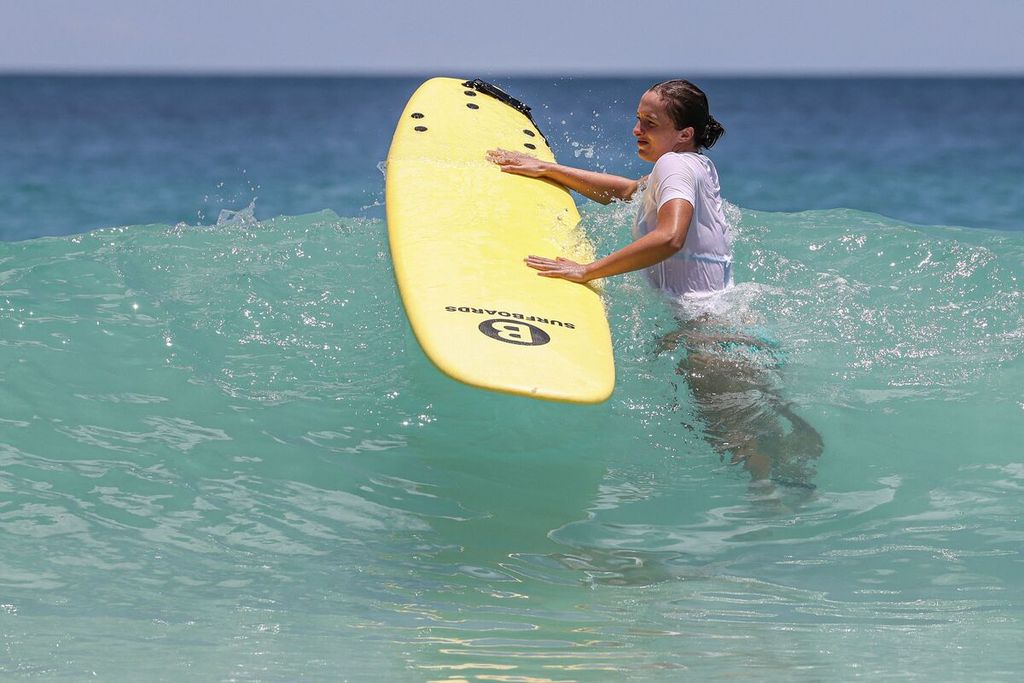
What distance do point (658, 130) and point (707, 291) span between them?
0.60 metres

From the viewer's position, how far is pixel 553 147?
634cm

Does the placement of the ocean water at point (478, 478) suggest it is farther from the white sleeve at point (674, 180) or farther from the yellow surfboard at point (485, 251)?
the white sleeve at point (674, 180)

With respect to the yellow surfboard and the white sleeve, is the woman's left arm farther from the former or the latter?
the yellow surfboard

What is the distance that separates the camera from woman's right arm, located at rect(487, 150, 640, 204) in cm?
508

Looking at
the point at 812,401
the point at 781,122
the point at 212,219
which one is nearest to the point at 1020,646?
the point at 812,401

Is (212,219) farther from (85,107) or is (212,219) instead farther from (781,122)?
(85,107)

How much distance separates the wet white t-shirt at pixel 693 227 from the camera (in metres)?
3.98

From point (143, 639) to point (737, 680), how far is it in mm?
1559

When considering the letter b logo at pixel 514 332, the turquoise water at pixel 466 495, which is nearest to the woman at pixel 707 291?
the turquoise water at pixel 466 495

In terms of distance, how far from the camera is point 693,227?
4.11 m

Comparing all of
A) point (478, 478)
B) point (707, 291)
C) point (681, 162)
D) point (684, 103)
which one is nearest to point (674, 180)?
point (681, 162)

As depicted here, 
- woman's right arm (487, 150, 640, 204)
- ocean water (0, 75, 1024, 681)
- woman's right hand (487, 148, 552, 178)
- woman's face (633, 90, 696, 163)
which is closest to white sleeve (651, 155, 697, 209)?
woman's face (633, 90, 696, 163)

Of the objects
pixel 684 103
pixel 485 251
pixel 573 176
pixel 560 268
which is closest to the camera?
pixel 684 103

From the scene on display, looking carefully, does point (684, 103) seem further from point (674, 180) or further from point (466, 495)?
point (466, 495)
